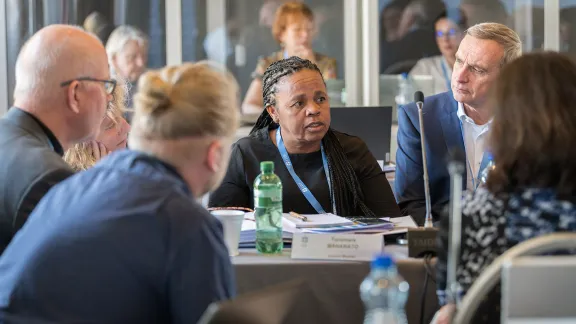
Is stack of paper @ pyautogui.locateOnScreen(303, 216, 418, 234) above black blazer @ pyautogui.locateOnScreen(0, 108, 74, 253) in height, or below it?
below

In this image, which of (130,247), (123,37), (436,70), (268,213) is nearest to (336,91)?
(436,70)

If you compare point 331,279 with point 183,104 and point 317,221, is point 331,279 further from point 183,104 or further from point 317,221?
point 183,104

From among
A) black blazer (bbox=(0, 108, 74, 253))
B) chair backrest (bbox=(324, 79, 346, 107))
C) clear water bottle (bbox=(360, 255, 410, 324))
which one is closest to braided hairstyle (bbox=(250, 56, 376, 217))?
black blazer (bbox=(0, 108, 74, 253))

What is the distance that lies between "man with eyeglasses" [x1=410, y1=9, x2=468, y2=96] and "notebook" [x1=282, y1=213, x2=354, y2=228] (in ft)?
13.2

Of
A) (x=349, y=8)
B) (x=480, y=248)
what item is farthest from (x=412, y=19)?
(x=480, y=248)

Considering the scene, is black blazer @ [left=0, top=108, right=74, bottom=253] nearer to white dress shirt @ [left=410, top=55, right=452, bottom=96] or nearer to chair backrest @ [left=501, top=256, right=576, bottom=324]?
chair backrest @ [left=501, top=256, right=576, bottom=324]

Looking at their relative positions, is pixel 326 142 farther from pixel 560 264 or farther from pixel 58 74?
pixel 560 264

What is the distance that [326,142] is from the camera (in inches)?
123

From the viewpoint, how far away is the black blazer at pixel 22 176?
78.6 inches

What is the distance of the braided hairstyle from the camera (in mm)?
3018

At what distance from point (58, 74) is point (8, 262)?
2.77 feet

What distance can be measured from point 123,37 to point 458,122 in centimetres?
385

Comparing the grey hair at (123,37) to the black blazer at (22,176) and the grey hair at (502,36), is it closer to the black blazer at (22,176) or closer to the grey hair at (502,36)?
the grey hair at (502,36)

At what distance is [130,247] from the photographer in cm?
→ 144
